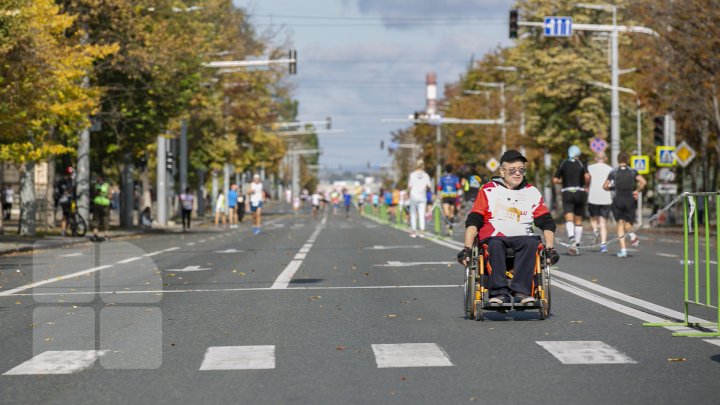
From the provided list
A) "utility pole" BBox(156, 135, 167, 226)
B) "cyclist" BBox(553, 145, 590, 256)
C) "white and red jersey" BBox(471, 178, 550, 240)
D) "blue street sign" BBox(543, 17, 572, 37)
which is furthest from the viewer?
"utility pole" BBox(156, 135, 167, 226)

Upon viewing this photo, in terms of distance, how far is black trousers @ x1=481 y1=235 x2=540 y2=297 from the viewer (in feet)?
36.4

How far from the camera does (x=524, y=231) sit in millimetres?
11414

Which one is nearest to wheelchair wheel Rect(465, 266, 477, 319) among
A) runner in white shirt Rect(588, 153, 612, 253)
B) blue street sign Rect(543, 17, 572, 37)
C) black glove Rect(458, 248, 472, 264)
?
black glove Rect(458, 248, 472, 264)

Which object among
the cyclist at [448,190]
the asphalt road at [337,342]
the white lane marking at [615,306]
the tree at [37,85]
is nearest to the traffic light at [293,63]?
the tree at [37,85]

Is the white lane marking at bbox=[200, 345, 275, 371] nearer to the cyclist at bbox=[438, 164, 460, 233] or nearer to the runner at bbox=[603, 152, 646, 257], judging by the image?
the runner at bbox=[603, 152, 646, 257]

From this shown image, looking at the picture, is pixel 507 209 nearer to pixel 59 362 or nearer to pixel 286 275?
pixel 59 362

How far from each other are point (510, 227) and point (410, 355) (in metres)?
2.58

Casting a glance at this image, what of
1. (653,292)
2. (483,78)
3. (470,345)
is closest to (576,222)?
(653,292)

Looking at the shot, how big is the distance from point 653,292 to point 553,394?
25.3 feet

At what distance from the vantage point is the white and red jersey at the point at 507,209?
11.4m

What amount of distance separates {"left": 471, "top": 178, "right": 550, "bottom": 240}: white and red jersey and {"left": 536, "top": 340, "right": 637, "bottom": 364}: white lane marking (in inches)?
69.3

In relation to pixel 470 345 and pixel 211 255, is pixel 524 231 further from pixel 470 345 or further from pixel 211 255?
pixel 211 255

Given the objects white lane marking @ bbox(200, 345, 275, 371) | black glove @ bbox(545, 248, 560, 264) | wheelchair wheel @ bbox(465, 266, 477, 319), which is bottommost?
white lane marking @ bbox(200, 345, 275, 371)

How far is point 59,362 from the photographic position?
9039 mm
